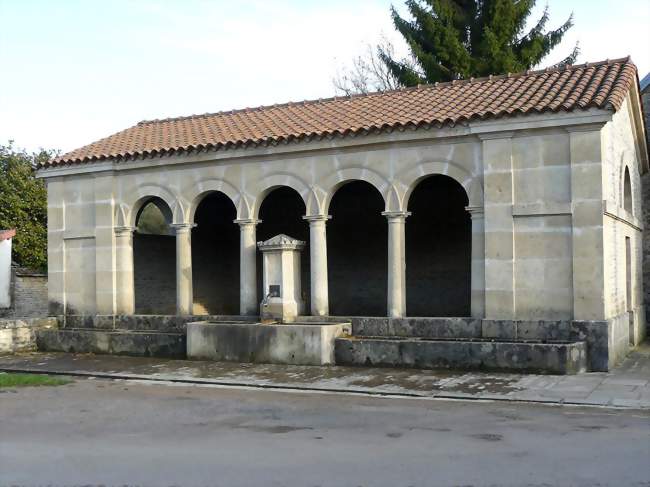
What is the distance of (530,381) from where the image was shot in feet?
38.1

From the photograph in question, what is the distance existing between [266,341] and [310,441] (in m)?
6.50

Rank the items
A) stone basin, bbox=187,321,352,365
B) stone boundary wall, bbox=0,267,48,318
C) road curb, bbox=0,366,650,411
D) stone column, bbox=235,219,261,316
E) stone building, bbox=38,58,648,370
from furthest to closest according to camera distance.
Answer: stone boundary wall, bbox=0,267,48,318, stone column, bbox=235,219,261,316, stone basin, bbox=187,321,352,365, stone building, bbox=38,58,648,370, road curb, bbox=0,366,650,411

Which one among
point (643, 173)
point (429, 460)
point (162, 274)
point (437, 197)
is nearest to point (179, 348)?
point (162, 274)

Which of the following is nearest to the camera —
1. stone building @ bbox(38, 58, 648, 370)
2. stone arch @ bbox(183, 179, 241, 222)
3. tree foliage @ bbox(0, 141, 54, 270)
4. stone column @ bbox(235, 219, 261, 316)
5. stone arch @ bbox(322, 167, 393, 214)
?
stone building @ bbox(38, 58, 648, 370)

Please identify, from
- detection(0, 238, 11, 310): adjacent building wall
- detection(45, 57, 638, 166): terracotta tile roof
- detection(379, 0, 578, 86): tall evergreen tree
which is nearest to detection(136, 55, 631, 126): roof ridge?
detection(45, 57, 638, 166): terracotta tile roof

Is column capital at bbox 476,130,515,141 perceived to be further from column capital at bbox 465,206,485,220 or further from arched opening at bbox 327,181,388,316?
arched opening at bbox 327,181,388,316

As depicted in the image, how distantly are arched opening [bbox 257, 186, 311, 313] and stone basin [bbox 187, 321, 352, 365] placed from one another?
6284 millimetres

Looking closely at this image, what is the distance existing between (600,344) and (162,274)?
1251cm

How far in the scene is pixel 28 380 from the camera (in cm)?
1265

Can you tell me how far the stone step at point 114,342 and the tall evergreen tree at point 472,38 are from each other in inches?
712

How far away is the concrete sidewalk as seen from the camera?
416 inches

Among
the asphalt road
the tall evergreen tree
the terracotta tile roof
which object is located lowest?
the asphalt road

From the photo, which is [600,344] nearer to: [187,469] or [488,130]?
[488,130]

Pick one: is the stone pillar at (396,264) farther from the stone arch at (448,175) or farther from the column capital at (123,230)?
the column capital at (123,230)
